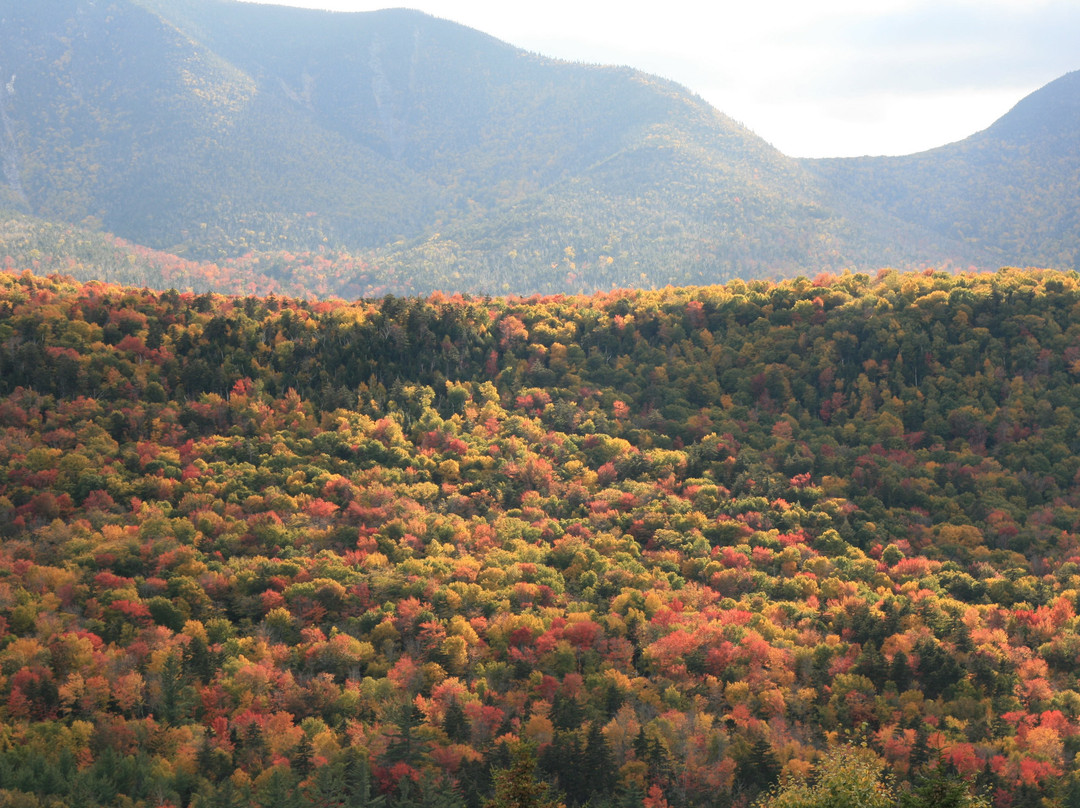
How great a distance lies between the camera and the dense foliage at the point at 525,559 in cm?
9112

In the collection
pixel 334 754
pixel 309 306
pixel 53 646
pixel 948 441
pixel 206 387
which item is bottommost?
pixel 334 754

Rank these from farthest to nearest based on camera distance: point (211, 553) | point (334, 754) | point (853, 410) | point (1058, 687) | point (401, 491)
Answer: point (853, 410), point (401, 491), point (211, 553), point (1058, 687), point (334, 754)

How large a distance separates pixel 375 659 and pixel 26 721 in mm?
37598

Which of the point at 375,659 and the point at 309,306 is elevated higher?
the point at 309,306

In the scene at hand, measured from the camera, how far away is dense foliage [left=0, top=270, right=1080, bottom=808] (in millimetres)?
91125

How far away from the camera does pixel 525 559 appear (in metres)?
131

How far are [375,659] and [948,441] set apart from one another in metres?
122

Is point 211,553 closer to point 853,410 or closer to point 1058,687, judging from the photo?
point 1058,687

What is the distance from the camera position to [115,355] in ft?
513

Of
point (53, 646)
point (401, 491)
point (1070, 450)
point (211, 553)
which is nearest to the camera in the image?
point (53, 646)

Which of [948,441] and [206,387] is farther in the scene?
[948,441]

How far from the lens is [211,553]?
404 ft

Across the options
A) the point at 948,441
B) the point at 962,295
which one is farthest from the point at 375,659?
the point at 962,295

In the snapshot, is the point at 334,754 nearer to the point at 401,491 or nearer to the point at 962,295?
the point at 401,491
